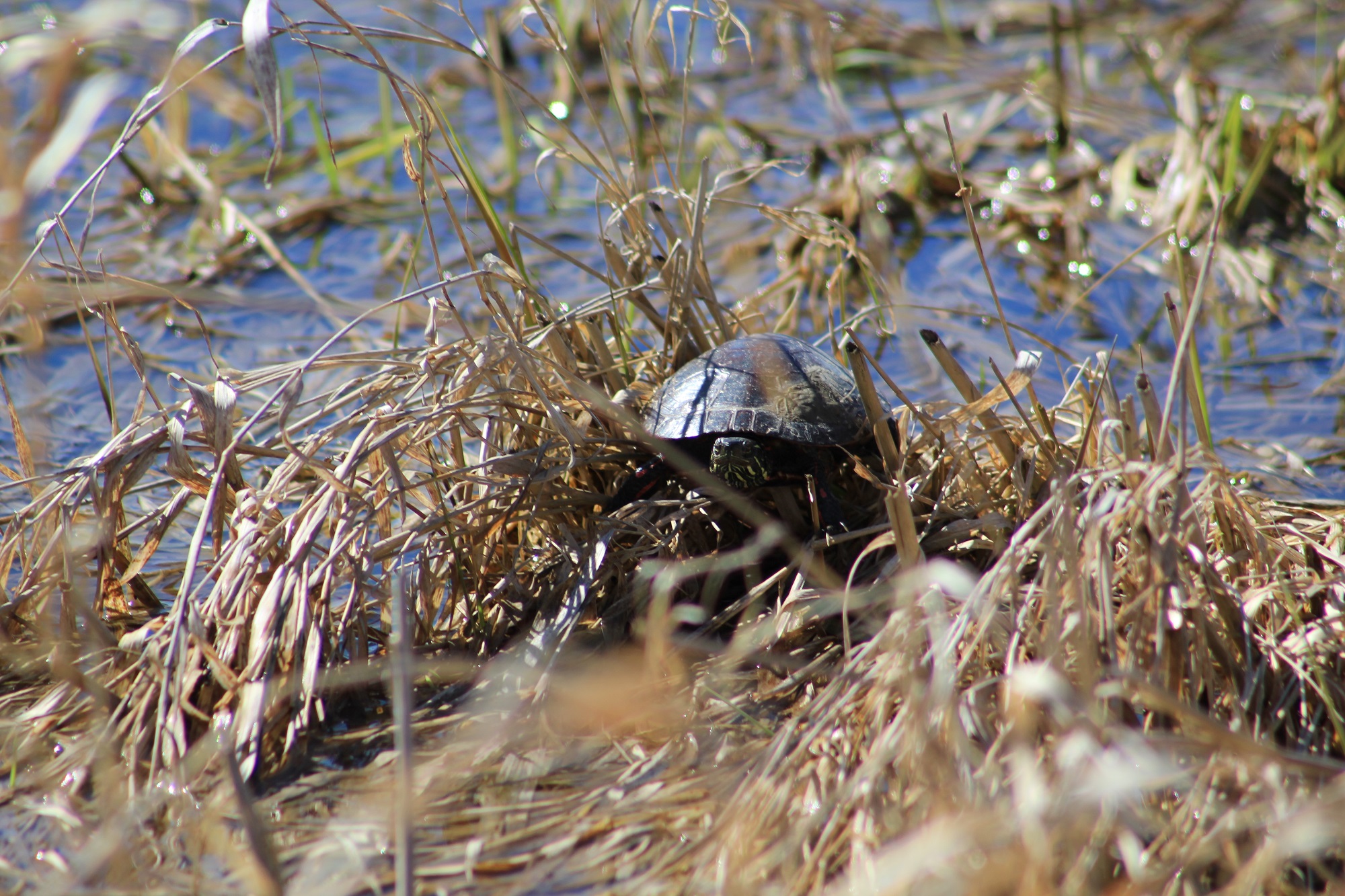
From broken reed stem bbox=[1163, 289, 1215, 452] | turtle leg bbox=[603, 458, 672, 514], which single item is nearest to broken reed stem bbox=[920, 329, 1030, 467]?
broken reed stem bbox=[1163, 289, 1215, 452]

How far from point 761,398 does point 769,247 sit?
99.6 inches

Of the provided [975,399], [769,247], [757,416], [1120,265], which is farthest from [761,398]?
[769,247]

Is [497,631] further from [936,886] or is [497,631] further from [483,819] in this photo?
[936,886]

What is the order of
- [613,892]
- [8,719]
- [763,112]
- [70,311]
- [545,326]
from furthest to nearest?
[763,112] → [70,311] → [545,326] → [8,719] → [613,892]

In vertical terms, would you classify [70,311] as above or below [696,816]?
above

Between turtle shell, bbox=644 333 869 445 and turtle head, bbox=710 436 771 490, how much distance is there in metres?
0.04

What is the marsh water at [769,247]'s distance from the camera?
3.92m

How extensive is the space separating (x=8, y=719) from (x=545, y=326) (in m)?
1.45

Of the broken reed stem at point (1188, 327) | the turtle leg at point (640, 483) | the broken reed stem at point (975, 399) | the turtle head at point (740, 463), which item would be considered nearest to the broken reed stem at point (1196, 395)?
the broken reed stem at point (1188, 327)

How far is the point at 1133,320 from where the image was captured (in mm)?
4504

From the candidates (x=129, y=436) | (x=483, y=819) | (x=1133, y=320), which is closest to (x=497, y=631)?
(x=483, y=819)

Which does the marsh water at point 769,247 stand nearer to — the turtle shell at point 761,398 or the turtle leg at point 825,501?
the turtle shell at point 761,398

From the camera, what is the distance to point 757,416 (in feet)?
8.88

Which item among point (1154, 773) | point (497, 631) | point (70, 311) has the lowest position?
point (497, 631)
